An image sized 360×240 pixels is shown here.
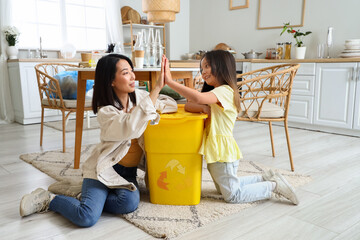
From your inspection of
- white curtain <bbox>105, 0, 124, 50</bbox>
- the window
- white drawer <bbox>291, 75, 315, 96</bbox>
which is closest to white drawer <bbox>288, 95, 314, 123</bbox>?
white drawer <bbox>291, 75, 315, 96</bbox>

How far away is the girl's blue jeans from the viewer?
1.59 meters

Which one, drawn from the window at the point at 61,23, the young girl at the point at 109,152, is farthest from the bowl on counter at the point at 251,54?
the young girl at the point at 109,152

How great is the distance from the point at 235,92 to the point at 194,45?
14.5 ft

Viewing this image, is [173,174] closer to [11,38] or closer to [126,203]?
[126,203]

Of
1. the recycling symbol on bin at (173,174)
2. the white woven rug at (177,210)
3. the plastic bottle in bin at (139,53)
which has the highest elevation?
the plastic bottle in bin at (139,53)

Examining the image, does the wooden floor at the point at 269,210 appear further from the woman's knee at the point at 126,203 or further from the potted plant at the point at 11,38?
the potted plant at the point at 11,38

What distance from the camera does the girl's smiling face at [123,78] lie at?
1491 millimetres

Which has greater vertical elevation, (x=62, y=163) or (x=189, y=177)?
(x=189, y=177)

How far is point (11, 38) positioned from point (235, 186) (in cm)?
358

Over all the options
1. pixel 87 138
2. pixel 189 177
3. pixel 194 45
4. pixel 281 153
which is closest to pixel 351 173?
pixel 281 153

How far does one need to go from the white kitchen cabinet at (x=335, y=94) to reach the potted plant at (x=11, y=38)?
11.8 ft

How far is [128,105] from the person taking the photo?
1593 millimetres

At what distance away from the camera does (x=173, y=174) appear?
159cm

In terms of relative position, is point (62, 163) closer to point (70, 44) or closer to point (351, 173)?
point (351, 173)
